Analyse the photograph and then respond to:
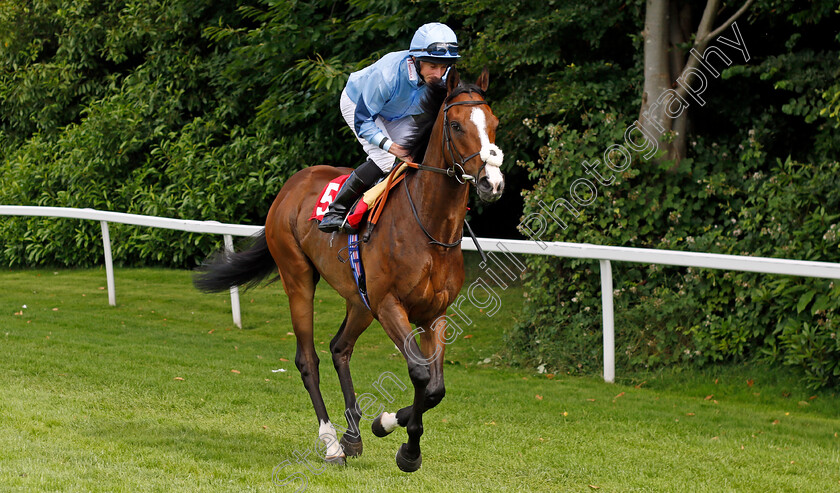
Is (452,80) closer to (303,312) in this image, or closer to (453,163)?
(453,163)

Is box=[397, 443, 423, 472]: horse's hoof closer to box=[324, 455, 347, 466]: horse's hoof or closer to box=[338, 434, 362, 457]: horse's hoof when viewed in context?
box=[324, 455, 347, 466]: horse's hoof

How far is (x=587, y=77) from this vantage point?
364 inches

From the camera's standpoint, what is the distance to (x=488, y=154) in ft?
13.7

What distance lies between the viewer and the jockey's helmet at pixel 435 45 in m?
4.79

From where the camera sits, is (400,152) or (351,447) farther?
(351,447)

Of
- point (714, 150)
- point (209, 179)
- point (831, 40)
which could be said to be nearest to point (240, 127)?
point (209, 179)

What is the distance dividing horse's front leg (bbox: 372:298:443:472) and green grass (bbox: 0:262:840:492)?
0.47 feet

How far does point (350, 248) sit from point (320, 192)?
0.90 metres

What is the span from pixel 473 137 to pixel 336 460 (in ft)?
6.98

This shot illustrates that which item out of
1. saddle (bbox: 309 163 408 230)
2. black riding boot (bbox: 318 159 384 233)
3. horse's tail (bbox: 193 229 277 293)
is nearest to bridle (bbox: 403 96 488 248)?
saddle (bbox: 309 163 408 230)

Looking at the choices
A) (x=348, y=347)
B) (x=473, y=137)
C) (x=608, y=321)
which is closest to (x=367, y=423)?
(x=348, y=347)

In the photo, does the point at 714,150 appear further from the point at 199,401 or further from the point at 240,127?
the point at 240,127

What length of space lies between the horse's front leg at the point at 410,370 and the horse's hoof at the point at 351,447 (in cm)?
54

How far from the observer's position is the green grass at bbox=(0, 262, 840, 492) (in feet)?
15.8
